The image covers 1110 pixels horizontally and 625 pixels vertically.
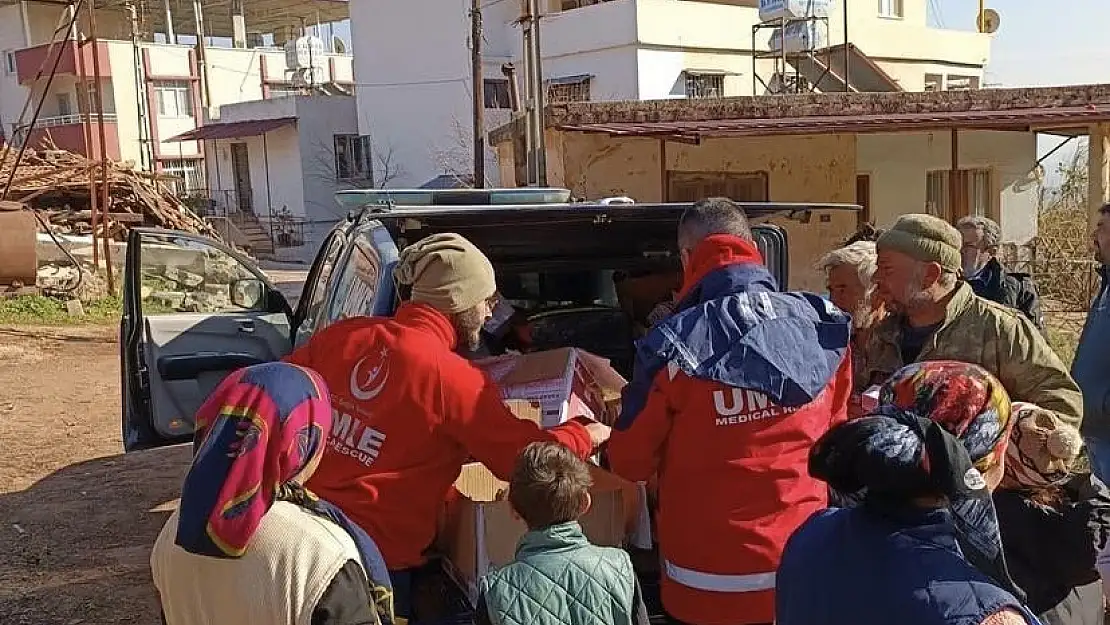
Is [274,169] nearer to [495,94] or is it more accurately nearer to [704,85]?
[495,94]

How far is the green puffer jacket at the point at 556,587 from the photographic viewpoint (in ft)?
7.00

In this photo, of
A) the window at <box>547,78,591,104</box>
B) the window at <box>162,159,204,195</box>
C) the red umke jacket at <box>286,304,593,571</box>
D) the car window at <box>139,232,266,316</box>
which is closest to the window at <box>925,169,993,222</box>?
the window at <box>547,78,591,104</box>

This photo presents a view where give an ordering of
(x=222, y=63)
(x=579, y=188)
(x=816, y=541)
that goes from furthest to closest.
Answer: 1. (x=222, y=63)
2. (x=579, y=188)
3. (x=816, y=541)

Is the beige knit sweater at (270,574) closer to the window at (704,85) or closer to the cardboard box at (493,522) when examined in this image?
the cardboard box at (493,522)

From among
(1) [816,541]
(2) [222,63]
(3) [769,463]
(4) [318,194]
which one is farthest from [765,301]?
(2) [222,63]

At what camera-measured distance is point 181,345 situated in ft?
16.5

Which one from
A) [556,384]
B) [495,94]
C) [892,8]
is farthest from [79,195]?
[892,8]

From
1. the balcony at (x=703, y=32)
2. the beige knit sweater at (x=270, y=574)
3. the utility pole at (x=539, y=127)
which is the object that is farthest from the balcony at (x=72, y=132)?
the beige knit sweater at (x=270, y=574)

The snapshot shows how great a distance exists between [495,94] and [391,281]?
22.8 m

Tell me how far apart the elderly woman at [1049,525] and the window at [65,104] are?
38.1 meters

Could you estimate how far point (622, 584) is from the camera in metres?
2.23

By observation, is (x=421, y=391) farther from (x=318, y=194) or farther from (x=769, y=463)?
(x=318, y=194)

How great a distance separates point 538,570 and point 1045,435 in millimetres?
1179

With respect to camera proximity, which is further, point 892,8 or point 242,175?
point 242,175
